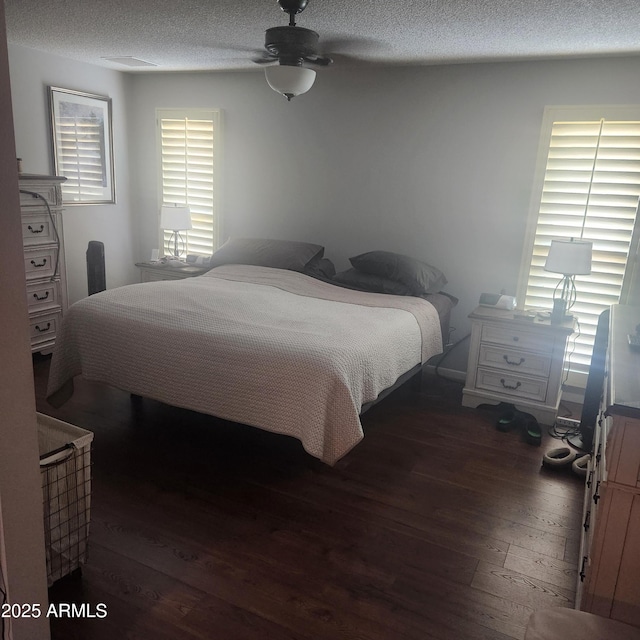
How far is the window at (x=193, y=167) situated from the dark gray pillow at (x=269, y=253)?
25.4 inches

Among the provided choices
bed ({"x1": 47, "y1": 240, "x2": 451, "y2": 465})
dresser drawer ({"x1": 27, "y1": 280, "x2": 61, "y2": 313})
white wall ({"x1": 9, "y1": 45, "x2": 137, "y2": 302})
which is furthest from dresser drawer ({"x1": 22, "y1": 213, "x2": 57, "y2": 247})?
bed ({"x1": 47, "y1": 240, "x2": 451, "y2": 465})

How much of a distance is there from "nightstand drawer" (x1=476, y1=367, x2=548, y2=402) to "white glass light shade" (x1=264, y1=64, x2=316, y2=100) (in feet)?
6.93

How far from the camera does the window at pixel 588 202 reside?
3.49 meters

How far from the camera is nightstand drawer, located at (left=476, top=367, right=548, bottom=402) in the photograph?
3502 millimetres

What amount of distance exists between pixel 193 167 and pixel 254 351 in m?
3.06

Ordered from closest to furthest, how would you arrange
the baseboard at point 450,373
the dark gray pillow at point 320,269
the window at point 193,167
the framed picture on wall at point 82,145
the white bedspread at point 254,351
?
the white bedspread at point 254,351
the dark gray pillow at point 320,269
the baseboard at point 450,373
the framed picture on wall at point 82,145
the window at point 193,167

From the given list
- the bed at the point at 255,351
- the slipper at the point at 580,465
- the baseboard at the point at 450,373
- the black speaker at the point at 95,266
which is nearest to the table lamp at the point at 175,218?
the black speaker at the point at 95,266

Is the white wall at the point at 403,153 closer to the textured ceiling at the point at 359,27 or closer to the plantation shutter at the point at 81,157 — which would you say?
the textured ceiling at the point at 359,27

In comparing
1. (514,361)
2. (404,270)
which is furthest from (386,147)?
(514,361)

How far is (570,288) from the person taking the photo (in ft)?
12.4

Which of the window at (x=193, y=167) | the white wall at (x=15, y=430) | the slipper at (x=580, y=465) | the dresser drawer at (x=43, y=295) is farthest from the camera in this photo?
the window at (x=193, y=167)

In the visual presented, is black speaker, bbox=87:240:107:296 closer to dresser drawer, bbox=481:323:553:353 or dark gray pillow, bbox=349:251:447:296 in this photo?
dark gray pillow, bbox=349:251:447:296

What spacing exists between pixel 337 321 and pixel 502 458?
3.93ft

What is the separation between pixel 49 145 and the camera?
4461mm
